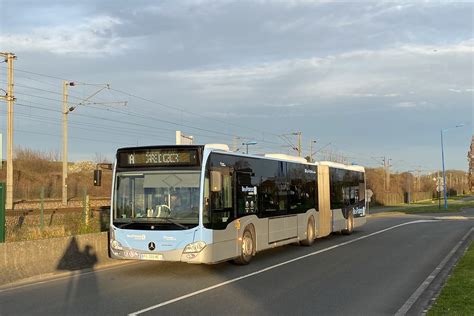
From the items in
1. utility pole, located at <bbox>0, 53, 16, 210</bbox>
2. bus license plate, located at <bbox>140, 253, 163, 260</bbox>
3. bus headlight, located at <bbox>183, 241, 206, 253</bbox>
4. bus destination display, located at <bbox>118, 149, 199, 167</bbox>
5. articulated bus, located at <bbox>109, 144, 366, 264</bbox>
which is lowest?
bus license plate, located at <bbox>140, 253, 163, 260</bbox>

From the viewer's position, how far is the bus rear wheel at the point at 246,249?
14062 mm

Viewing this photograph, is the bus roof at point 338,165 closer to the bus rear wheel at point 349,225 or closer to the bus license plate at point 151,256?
the bus rear wheel at point 349,225

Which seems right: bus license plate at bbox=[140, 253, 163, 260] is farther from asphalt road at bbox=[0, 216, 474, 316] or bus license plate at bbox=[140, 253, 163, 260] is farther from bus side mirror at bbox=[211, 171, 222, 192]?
bus side mirror at bbox=[211, 171, 222, 192]

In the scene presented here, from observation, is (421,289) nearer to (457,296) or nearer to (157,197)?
(457,296)

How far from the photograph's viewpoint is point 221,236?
12.9m

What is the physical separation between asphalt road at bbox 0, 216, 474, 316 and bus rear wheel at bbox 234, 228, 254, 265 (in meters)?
0.27

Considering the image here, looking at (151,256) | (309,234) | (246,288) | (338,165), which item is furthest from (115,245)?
(338,165)

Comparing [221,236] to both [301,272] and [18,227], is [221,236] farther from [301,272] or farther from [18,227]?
[18,227]

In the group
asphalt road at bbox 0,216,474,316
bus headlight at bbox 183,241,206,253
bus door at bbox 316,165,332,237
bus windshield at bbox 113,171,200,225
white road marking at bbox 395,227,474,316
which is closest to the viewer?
white road marking at bbox 395,227,474,316

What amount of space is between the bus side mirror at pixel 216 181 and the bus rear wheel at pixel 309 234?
6.90 metres

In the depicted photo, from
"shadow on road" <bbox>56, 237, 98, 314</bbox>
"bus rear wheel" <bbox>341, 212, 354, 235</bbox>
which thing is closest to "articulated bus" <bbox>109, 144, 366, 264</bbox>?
"shadow on road" <bbox>56, 237, 98, 314</bbox>

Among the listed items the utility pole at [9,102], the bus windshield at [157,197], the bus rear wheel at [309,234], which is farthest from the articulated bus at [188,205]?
the utility pole at [9,102]

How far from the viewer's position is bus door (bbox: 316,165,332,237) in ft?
68.6

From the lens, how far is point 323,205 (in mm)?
21391
